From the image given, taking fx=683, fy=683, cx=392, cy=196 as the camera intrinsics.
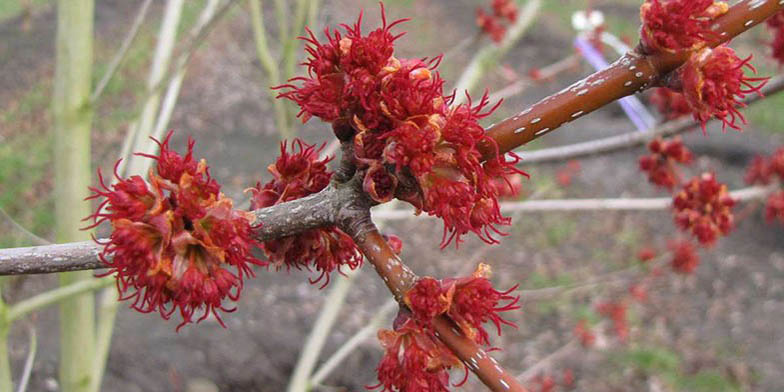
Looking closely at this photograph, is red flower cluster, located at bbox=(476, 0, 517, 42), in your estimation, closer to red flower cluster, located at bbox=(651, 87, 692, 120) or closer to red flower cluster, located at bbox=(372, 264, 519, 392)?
red flower cluster, located at bbox=(651, 87, 692, 120)

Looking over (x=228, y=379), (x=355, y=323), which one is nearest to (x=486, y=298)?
(x=228, y=379)

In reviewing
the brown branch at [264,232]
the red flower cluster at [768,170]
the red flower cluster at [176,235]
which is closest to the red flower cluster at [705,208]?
the red flower cluster at [768,170]

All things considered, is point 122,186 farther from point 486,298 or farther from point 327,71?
point 486,298

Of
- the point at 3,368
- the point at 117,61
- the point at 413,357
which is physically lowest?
the point at 413,357

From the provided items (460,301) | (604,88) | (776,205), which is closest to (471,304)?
(460,301)

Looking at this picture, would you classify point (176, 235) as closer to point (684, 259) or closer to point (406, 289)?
point (406, 289)
